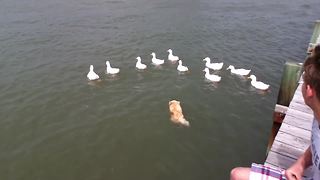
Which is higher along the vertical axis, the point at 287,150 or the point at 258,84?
the point at 287,150

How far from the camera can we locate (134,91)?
45.4ft

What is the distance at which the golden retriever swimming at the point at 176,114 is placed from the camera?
11.6 metres

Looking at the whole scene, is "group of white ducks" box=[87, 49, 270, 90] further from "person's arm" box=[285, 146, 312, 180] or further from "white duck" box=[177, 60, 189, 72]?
"person's arm" box=[285, 146, 312, 180]

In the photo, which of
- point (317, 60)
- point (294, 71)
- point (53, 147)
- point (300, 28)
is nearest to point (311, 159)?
point (317, 60)

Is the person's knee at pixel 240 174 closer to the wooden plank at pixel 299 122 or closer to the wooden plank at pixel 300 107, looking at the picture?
the wooden plank at pixel 299 122

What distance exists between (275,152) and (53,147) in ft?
21.4

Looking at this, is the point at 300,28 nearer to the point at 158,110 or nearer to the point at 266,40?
the point at 266,40

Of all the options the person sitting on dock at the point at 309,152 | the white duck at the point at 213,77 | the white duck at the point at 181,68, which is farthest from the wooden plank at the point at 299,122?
the white duck at the point at 181,68

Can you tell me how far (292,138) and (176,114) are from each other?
5188 mm

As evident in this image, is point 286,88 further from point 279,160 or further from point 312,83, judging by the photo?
point 312,83

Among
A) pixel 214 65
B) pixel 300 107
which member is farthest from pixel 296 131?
pixel 214 65

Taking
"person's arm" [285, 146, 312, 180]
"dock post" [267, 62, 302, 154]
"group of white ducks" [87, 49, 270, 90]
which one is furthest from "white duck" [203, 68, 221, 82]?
"person's arm" [285, 146, 312, 180]

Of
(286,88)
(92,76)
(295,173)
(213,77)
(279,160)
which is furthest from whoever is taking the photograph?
(92,76)

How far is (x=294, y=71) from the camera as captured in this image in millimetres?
9297
